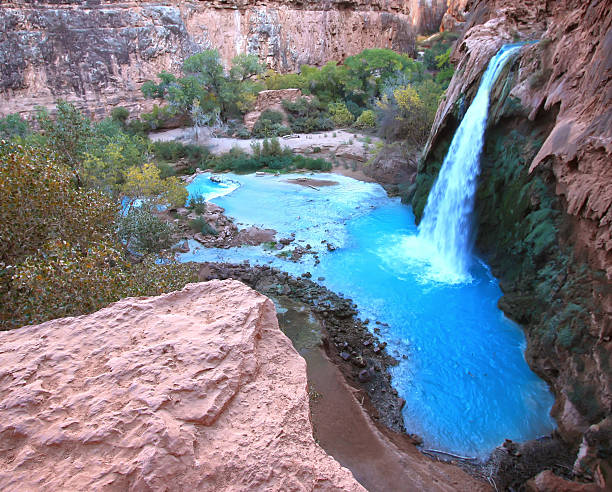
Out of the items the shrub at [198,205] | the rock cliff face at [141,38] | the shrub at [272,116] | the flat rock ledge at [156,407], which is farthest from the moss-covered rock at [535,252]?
the rock cliff face at [141,38]

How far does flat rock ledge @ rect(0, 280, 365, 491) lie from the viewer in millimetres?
2109

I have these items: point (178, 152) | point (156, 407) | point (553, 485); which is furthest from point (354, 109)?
point (156, 407)

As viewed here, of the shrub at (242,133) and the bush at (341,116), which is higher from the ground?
the bush at (341,116)

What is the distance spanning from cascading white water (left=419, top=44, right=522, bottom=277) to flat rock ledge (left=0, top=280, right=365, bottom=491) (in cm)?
1039

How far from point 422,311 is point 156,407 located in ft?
29.1

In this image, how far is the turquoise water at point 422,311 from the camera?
282 inches

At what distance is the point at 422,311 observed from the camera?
1019 cm

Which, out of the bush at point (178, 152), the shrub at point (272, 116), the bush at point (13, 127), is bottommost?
the bush at point (178, 152)

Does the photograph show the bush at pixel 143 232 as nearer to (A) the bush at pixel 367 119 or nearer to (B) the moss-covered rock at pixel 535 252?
(B) the moss-covered rock at pixel 535 252

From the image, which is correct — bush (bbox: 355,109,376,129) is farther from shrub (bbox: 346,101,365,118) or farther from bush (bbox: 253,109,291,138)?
bush (bbox: 253,109,291,138)

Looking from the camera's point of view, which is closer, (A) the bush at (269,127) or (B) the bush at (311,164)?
(B) the bush at (311,164)

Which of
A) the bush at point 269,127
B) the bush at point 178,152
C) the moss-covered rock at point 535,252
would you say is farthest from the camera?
the bush at point 269,127

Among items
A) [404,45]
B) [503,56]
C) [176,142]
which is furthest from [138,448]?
[404,45]

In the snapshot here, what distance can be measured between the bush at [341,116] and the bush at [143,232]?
22.4 meters
